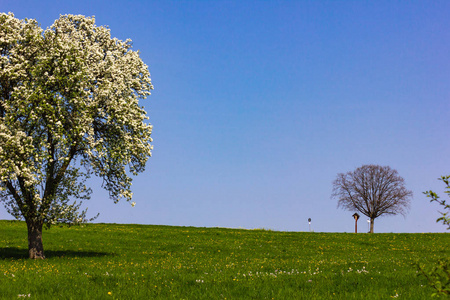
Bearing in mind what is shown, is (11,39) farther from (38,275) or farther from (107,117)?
(38,275)

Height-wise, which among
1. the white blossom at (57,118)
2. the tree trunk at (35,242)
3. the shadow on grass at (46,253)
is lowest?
the shadow on grass at (46,253)

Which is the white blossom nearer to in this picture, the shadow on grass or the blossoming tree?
the blossoming tree

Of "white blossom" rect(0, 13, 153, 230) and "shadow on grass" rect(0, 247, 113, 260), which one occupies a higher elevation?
"white blossom" rect(0, 13, 153, 230)

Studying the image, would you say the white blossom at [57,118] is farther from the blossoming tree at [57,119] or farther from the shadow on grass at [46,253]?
the shadow on grass at [46,253]

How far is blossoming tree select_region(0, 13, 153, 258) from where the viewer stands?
2212 cm

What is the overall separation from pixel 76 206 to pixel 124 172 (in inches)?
138

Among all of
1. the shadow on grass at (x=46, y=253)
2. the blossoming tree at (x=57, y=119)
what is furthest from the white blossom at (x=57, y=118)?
the shadow on grass at (x=46, y=253)

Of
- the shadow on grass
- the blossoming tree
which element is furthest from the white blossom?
the shadow on grass

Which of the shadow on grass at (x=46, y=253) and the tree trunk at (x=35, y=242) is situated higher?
the tree trunk at (x=35, y=242)

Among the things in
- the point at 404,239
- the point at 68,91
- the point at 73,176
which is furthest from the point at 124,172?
the point at 404,239

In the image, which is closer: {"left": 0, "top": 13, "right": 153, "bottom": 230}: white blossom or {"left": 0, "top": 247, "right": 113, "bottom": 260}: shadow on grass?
{"left": 0, "top": 13, "right": 153, "bottom": 230}: white blossom

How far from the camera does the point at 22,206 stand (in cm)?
2386

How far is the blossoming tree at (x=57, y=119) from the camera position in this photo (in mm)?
22125

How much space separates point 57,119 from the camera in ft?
73.4
